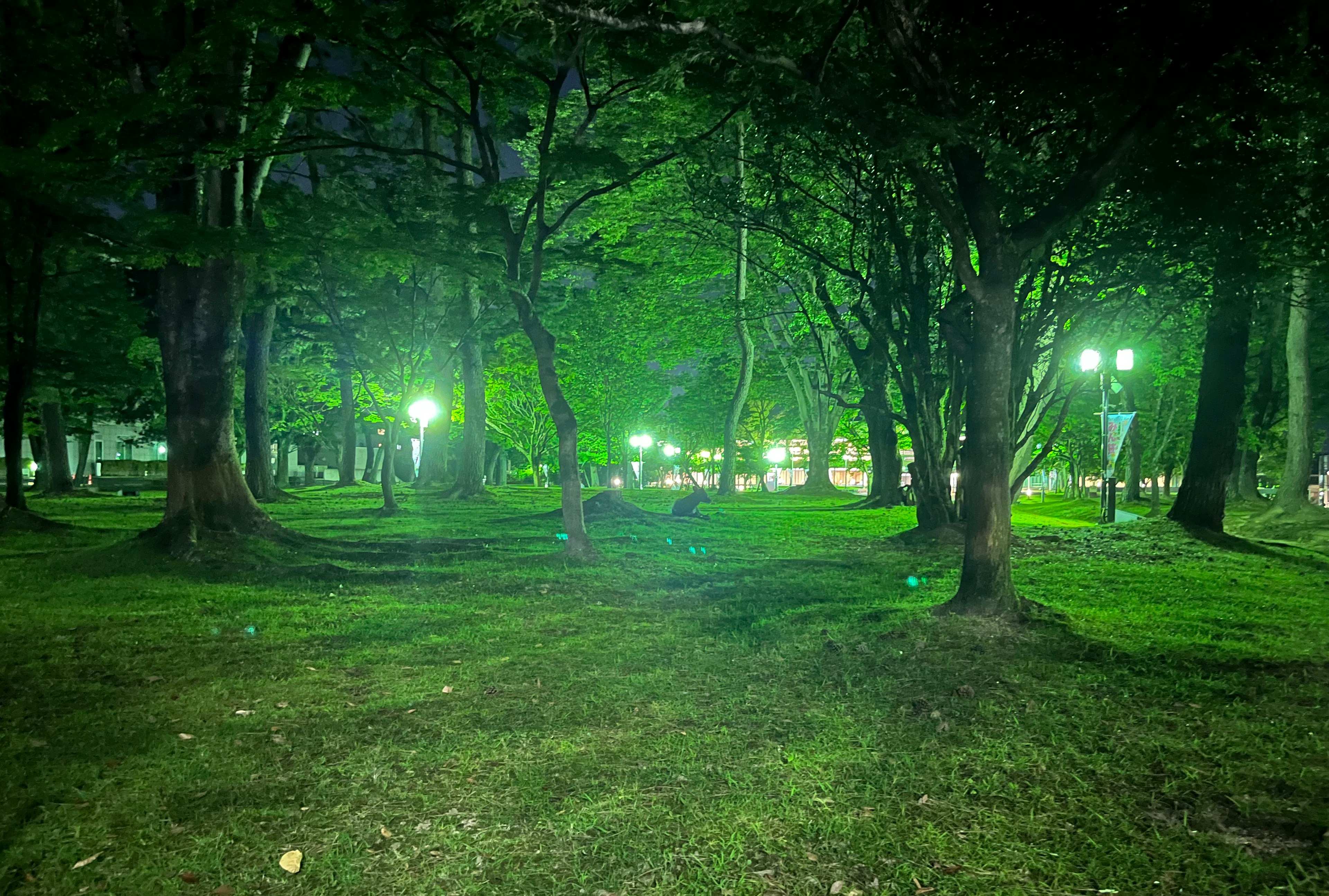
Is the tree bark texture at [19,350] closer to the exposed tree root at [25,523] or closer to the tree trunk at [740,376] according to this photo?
the exposed tree root at [25,523]

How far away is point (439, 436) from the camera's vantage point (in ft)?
107

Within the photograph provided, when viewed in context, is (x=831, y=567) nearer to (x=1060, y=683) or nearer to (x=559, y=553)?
(x=559, y=553)

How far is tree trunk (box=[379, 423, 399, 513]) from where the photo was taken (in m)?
21.5

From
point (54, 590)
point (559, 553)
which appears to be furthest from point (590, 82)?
point (54, 590)

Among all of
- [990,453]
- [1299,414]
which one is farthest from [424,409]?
[1299,414]

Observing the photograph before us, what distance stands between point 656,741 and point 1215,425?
16.3 meters

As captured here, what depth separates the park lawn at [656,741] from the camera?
3328mm

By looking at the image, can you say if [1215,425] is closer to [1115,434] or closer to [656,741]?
[1115,434]

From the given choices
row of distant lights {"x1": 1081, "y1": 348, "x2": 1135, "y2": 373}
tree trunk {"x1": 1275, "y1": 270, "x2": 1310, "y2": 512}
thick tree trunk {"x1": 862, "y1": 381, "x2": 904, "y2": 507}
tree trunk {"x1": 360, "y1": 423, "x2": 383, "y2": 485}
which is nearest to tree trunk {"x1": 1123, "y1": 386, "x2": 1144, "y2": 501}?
thick tree trunk {"x1": 862, "y1": 381, "x2": 904, "y2": 507}

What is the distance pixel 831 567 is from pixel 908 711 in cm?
705

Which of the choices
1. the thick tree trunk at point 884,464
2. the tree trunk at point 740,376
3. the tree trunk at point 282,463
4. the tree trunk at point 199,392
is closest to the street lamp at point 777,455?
the tree trunk at point 740,376

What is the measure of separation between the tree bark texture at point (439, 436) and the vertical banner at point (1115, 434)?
21402 mm

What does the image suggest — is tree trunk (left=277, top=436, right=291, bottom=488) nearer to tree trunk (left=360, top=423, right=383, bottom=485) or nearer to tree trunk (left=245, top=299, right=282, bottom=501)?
tree trunk (left=360, top=423, right=383, bottom=485)

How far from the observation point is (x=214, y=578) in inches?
417
